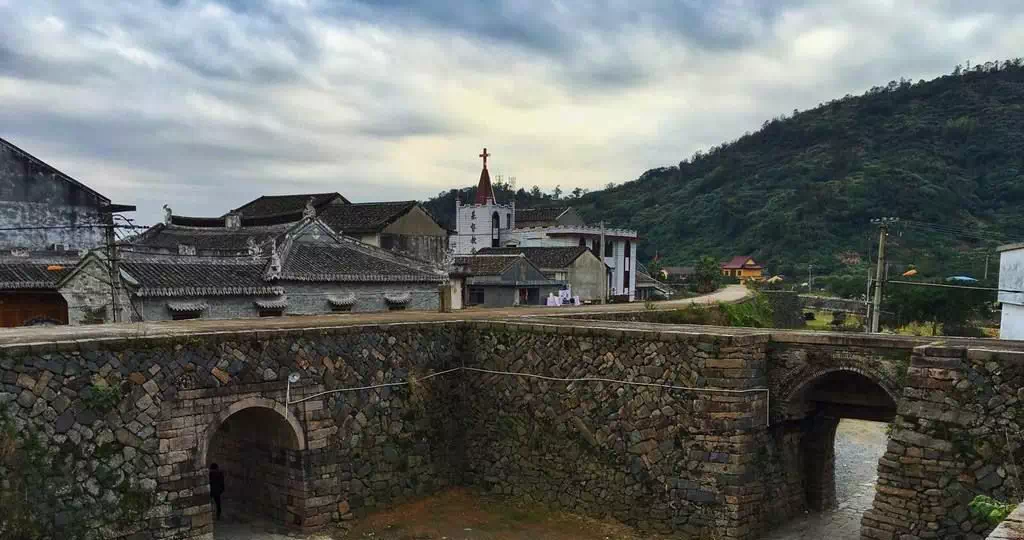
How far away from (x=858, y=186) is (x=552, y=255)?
4489 centimetres

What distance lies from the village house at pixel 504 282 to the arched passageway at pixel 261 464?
736 inches

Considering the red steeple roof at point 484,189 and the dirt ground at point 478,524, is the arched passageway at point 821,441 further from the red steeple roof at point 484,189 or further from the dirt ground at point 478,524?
the red steeple roof at point 484,189

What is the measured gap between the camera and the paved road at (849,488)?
1348 cm

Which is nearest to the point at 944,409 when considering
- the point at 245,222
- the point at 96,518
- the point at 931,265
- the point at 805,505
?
the point at 805,505

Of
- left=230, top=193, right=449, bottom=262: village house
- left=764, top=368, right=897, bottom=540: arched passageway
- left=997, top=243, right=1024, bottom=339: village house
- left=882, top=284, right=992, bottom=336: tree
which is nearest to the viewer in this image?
left=764, top=368, right=897, bottom=540: arched passageway

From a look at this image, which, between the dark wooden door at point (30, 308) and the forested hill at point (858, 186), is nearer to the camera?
the dark wooden door at point (30, 308)

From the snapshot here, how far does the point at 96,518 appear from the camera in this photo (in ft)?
36.0

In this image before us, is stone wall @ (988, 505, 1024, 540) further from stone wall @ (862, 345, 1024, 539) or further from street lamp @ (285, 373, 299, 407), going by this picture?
street lamp @ (285, 373, 299, 407)

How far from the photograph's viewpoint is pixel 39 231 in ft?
79.6

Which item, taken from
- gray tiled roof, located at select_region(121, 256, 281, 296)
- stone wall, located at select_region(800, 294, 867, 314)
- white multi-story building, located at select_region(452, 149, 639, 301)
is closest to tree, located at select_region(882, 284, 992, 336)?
stone wall, located at select_region(800, 294, 867, 314)

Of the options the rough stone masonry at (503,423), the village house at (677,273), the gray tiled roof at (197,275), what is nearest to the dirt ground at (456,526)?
the rough stone masonry at (503,423)

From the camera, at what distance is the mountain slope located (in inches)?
2453

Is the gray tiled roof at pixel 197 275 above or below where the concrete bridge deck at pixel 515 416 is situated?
above

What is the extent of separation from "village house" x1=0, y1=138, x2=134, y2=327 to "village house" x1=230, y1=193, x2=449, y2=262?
8697 mm
